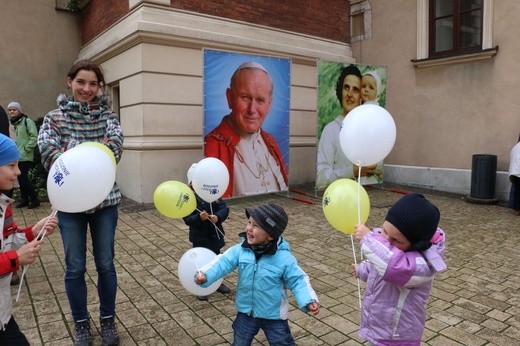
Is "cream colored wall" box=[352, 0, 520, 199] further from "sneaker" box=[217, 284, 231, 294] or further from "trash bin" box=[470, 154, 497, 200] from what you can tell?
"sneaker" box=[217, 284, 231, 294]

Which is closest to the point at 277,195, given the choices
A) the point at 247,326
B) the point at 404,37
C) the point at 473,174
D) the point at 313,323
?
the point at 473,174

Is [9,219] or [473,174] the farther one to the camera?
[473,174]

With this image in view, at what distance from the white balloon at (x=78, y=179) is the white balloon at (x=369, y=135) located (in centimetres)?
164

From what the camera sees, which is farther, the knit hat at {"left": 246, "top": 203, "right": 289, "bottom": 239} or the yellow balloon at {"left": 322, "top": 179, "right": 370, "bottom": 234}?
the yellow balloon at {"left": 322, "top": 179, "right": 370, "bottom": 234}

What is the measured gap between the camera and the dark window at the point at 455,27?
8.69m

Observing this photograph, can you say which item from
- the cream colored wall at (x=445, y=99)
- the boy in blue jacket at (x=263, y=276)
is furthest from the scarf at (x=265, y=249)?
the cream colored wall at (x=445, y=99)

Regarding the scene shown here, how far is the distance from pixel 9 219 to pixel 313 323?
2238 millimetres

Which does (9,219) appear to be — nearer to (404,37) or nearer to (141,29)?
(141,29)

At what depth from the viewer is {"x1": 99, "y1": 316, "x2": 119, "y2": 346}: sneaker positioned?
282cm

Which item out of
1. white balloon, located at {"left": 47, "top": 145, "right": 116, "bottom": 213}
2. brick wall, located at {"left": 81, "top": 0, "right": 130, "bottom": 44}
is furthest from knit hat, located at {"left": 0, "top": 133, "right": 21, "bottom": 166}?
brick wall, located at {"left": 81, "top": 0, "right": 130, "bottom": 44}

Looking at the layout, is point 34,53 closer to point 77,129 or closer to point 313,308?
point 77,129

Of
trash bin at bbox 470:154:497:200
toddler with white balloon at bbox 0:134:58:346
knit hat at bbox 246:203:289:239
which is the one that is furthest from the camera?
trash bin at bbox 470:154:497:200

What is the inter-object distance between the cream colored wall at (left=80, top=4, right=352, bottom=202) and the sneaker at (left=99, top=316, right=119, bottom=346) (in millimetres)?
4867

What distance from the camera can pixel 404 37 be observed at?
32.2 feet
